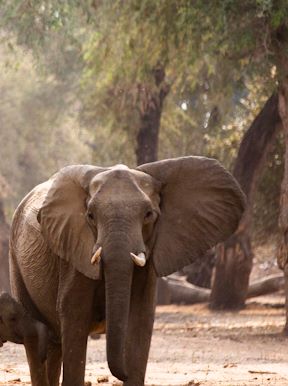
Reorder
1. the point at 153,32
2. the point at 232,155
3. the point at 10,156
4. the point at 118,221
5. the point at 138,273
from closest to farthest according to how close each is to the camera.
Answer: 1. the point at 118,221
2. the point at 138,273
3. the point at 153,32
4. the point at 232,155
5. the point at 10,156

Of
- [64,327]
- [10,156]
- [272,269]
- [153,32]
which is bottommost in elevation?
[272,269]

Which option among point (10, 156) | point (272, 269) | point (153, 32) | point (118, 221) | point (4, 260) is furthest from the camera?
point (10, 156)

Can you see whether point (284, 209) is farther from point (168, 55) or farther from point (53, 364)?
point (53, 364)

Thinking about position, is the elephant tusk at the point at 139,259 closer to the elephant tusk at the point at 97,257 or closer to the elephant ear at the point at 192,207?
the elephant tusk at the point at 97,257

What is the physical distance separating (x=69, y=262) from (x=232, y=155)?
19.8 meters

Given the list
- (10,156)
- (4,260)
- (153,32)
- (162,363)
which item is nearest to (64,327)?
(162,363)

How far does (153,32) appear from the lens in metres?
18.2

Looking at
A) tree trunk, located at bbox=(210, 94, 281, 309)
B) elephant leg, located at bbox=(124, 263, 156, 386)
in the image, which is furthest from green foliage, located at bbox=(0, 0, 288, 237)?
elephant leg, located at bbox=(124, 263, 156, 386)

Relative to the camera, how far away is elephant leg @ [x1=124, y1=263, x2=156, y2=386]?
26.5 ft

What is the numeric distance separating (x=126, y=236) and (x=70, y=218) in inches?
33.6

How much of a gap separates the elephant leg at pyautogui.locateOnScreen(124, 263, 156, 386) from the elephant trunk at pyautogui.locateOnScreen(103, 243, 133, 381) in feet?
1.80

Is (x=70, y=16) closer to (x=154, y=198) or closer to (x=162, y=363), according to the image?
(x=162, y=363)

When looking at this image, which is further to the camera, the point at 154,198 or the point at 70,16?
the point at 70,16

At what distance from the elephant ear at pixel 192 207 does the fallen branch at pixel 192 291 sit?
55.0 feet
